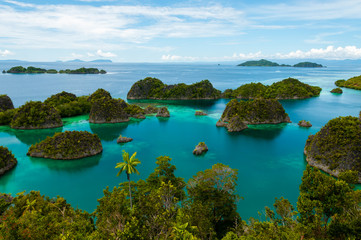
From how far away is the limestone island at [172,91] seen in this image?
458 ft

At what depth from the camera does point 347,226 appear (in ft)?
68.5

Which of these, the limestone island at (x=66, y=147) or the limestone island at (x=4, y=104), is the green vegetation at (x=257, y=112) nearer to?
the limestone island at (x=66, y=147)

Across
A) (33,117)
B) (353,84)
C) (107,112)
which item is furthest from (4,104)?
(353,84)

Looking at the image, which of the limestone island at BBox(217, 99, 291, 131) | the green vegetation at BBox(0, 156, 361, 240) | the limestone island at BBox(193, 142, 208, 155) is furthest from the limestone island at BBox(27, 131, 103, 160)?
the limestone island at BBox(217, 99, 291, 131)

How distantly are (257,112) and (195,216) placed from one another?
227ft

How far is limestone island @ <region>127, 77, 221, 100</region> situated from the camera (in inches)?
5492

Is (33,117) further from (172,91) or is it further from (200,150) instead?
(172,91)

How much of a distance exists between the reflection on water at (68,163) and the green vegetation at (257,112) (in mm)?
51979

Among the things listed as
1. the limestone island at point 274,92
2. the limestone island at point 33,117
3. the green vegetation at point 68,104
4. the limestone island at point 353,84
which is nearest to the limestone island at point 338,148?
the limestone island at point 33,117

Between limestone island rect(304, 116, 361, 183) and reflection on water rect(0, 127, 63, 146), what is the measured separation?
3046 inches

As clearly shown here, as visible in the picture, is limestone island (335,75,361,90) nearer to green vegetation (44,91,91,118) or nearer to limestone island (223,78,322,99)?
limestone island (223,78,322,99)

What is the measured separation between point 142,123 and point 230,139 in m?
37.4

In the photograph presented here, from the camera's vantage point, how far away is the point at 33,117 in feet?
249

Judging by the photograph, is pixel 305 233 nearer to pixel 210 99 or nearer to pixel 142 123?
pixel 142 123
